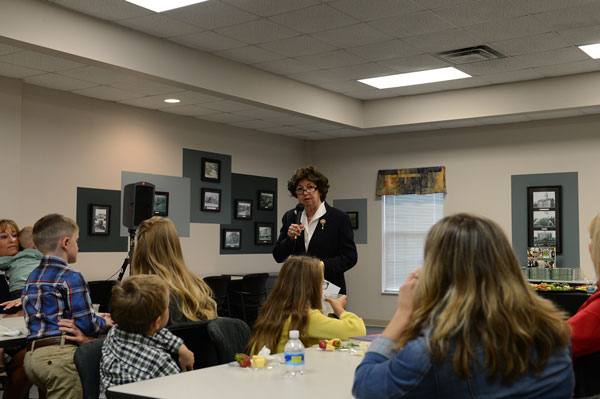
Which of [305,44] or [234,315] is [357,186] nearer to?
[234,315]

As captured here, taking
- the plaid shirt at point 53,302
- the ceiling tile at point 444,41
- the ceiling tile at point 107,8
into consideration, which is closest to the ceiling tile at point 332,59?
the ceiling tile at point 444,41

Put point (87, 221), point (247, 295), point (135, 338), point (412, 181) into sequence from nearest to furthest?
point (135, 338) → point (87, 221) → point (247, 295) → point (412, 181)

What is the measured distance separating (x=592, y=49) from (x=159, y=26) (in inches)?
172

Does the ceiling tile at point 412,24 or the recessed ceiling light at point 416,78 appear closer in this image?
the ceiling tile at point 412,24

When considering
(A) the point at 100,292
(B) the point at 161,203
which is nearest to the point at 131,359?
(A) the point at 100,292

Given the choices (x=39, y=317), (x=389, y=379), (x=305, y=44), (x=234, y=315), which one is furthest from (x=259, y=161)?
(x=389, y=379)

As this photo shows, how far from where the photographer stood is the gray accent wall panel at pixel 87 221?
7586 mm

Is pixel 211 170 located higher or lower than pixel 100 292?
higher

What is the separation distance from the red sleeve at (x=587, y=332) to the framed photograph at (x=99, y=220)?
19.8 ft

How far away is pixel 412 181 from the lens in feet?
32.8

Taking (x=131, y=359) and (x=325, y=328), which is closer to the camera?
(x=131, y=359)

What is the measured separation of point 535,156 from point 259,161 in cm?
392

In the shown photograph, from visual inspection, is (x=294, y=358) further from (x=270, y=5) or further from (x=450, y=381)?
(x=270, y=5)

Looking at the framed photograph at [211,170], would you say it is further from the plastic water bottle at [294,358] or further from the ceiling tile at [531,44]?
the plastic water bottle at [294,358]
